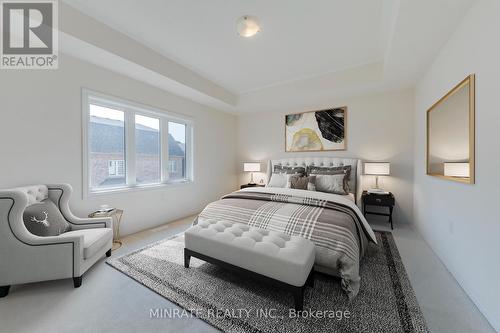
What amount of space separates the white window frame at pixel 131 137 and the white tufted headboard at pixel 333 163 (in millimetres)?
1978

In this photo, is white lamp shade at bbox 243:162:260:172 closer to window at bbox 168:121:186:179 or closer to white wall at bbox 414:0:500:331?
window at bbox 168:121:186:179

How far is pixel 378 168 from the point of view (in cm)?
343

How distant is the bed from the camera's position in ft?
5.71

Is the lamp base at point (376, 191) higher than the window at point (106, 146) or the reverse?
the reverse

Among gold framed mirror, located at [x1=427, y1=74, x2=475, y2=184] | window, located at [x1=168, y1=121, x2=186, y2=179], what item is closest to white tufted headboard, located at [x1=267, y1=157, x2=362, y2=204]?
gold framed mirror, located at [x1=427, y1=74, x2=475, y2=184]

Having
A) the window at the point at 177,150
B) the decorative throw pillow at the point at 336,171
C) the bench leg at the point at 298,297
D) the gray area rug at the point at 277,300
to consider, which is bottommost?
the gray area rug at the point at 277,300

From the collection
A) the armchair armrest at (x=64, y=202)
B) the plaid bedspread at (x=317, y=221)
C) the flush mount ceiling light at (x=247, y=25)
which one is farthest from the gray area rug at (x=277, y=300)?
the flush mount ceiling light at (x=247, y=25)

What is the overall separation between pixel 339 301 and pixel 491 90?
198 cm

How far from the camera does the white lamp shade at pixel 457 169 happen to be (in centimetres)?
192

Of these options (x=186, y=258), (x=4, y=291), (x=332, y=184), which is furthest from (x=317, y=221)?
(x=4, y=291)

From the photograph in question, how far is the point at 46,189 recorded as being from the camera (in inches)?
86.0

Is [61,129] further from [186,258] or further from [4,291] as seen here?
[186,258]

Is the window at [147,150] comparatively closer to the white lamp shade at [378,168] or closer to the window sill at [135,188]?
the window sill at [135,188]

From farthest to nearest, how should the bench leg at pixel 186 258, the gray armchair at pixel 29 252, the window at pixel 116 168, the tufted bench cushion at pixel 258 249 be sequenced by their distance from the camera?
the window at pixel 116 168
the bench leg at pixel 186 258
the gray armchair at pixel 29 252
the tufted bench cushion at pixel 258 249
